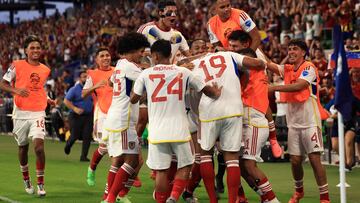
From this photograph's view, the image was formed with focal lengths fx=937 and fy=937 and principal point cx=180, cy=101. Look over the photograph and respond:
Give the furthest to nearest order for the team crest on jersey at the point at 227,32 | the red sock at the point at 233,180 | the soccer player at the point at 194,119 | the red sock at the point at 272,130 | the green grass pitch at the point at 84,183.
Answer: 1. the green grass pitch at the point at 84,183
2. the team crest on jersey at the point at 227,32
3. the red sock at the point at 272,130
4. the soccer player at the point at 194,119
5. the red sock at the point at 233,180

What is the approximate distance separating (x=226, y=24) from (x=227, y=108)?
2095 millimetres

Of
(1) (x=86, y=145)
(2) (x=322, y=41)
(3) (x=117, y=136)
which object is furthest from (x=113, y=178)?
(2) (x=322, y=41)

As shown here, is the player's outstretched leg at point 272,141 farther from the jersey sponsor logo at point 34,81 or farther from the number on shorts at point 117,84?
the jersey sponsor logo at point 34,81

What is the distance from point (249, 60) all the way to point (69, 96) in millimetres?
10810

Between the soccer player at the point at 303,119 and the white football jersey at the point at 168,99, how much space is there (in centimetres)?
196

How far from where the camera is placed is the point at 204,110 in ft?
36.5

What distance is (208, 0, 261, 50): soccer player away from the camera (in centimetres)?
1259

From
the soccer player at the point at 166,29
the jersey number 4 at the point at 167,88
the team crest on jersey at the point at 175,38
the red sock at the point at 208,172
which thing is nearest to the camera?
the jersey number 4 at the point at 167,88

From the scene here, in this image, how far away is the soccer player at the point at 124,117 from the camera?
11508 mm

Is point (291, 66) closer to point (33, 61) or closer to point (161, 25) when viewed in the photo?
point (161, 25)

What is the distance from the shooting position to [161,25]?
43.1ft

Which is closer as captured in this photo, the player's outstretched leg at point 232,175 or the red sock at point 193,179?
the player's outstretched leg at point 232,175

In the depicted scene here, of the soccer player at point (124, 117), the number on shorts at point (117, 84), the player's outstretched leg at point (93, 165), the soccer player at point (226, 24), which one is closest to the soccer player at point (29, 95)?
the player's outstretched leg at point (93, 165)

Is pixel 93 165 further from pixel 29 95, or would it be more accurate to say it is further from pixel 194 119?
pixel 194 119
